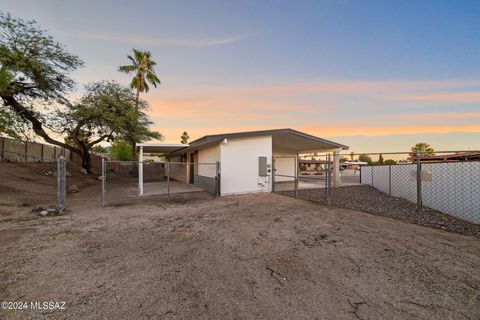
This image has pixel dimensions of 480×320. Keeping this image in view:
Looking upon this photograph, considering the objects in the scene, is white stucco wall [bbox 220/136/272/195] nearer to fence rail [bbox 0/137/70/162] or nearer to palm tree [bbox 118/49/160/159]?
fence rail [bbox 0/137/70/162]

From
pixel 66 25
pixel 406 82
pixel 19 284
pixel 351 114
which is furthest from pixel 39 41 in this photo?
pixel 406 82

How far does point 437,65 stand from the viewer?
28.9ft

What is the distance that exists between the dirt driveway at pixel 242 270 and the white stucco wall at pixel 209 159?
5.85 meters

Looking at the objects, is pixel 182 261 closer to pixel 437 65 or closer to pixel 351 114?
pixel 437 65

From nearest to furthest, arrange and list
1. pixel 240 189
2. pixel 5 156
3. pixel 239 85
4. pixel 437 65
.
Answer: pixel 437 65 → pixel 240 189 → pixel 239 85 → pixel 5 156

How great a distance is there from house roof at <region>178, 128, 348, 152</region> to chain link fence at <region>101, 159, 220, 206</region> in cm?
126

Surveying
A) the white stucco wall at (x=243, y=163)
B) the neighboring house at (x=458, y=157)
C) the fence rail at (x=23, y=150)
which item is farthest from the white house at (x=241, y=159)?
the fence rail at (x=23, y=150)

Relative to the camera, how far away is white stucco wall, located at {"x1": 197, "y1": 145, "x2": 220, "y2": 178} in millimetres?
10836

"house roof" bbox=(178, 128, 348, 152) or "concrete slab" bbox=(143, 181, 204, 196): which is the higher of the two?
"house roof" bbox=(178, 128, 348, 152)

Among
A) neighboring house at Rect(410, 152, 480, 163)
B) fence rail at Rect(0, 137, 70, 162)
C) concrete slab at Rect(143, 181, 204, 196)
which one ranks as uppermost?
fence rail at Rect(0, 137, 70, 162)

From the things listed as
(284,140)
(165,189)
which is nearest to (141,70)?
(165,189)

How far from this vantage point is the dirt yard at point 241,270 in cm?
216

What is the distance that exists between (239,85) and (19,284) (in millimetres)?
11726

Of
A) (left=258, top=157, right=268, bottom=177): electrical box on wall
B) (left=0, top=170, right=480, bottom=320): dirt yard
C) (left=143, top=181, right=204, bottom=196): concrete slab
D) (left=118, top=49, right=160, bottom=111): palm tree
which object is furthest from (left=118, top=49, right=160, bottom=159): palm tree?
(left=0, top=170, right=480, bottom=320): dirt yard
